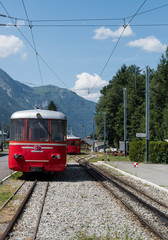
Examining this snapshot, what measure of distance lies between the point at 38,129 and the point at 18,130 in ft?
2.75

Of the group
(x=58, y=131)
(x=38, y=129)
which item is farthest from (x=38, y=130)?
(x=58, y=131)

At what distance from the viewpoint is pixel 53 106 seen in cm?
10975

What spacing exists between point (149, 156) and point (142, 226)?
2042 centimetres

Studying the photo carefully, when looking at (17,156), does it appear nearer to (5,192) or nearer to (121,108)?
(5,192)

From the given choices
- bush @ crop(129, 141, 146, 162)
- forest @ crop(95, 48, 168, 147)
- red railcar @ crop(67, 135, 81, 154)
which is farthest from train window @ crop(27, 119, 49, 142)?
forest @ crop(95, 48, 168, 147)

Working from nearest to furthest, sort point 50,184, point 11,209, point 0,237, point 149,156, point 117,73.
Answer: point 0,237
point 11,209
point 50,184
point 149,156
point 117,73

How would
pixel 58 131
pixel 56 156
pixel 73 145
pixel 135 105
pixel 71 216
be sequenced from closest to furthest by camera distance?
1. pixel 71 216
2. pixel 56 156
3. pixel 58 131
4. pixel 73 145
5. pixel 135 105

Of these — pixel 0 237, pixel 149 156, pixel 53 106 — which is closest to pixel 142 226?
pixel 0 237

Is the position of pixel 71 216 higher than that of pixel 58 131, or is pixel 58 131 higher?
pixel 58 131

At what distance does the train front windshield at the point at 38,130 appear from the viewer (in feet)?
44.8

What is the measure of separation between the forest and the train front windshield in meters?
33.5

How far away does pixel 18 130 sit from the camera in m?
13.8

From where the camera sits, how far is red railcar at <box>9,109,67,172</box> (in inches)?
527

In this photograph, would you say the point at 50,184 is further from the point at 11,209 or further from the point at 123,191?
the point at 11,209
